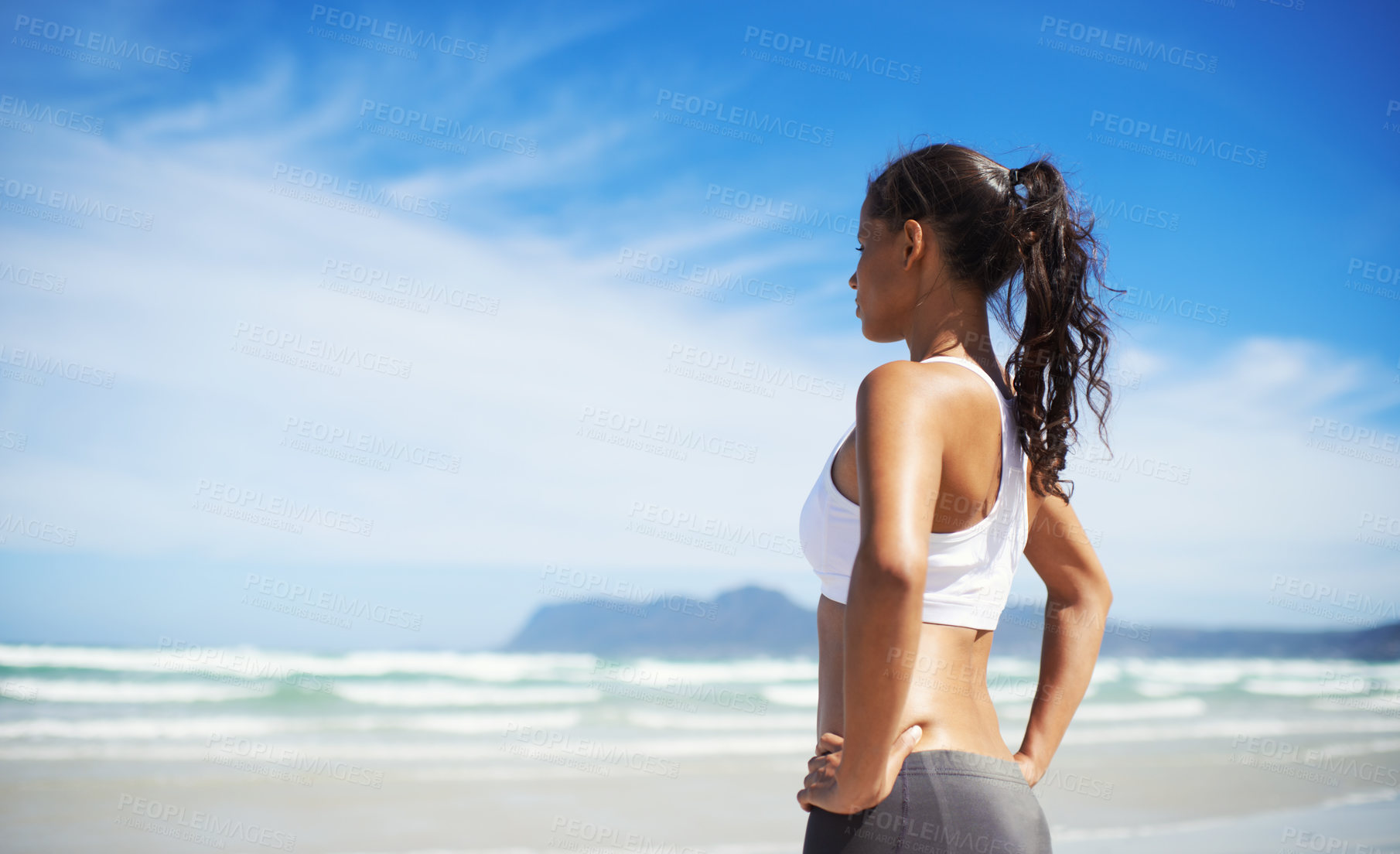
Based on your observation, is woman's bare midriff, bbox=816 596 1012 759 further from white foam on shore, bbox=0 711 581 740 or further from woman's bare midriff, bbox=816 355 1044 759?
white foam on shore, bbox=0 711 581 740

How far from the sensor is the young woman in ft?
3.51

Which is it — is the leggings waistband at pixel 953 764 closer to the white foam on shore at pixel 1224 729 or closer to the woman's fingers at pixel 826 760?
the woman's fingers at pixel 826 760

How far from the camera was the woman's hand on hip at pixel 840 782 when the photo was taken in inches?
44.3

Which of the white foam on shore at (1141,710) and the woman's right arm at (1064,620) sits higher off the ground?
the woman's right arm at (1064,620)

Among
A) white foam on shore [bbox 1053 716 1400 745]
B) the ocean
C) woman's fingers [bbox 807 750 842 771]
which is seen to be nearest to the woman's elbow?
woman's fingers [bbox 807 750 842 771]

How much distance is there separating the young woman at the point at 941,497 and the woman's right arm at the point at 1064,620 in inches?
0.9

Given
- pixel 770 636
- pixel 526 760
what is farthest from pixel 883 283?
pixel 770 636

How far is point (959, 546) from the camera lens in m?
1.23

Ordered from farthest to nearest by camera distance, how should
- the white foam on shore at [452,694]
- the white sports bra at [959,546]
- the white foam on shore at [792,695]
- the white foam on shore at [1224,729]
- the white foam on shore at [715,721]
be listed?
the white foam on shore at [792,695] → the white foam on shore at [452,694] → the white foam on shore at [715,721] → the white foam on shore at [1224,729] → the white sports bra at [959,546]

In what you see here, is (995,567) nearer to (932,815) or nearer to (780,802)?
(932,815)

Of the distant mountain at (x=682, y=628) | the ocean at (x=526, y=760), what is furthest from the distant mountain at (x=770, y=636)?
the ocean at (x=526, y=760)

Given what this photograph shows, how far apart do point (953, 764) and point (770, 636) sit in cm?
2091

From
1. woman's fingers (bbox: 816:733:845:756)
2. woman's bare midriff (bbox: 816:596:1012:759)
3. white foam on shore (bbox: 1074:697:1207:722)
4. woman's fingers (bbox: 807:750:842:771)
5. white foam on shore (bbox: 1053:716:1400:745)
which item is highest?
woman's bare midriff (bbox: 816:596:1012:759)

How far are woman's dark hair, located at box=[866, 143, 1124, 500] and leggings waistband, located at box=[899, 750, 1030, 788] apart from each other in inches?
18.3
